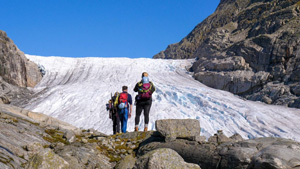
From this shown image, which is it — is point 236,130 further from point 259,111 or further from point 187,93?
point 187,93

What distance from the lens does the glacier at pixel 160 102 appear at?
82.8 feet

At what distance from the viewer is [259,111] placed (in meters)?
27.5

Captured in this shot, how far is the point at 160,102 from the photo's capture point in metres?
30.5

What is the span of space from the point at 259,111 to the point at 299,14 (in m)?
17.8

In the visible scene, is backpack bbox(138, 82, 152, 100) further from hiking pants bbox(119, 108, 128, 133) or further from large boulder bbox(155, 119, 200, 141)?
large boulder bbox(155, 119, 200, 141)

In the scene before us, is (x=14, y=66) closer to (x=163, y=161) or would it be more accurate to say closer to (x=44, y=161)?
(x=44, y=161)

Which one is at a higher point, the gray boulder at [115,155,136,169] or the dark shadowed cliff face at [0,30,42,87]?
the dark shadowed cliff face at [0,30,42,87]

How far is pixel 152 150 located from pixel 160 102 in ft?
80.1

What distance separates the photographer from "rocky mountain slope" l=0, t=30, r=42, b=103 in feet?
110

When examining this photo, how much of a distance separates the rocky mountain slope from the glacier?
171 centimetres

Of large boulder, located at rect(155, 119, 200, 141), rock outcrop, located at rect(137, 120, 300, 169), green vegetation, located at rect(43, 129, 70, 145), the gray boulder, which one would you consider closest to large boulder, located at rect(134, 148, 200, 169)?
rock outcrop, located at rect(137, 120, 300, 169)

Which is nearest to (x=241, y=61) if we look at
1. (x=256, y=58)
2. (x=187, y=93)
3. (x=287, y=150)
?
(x=256, y=58)

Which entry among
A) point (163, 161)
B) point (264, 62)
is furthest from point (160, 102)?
point (163, 161)

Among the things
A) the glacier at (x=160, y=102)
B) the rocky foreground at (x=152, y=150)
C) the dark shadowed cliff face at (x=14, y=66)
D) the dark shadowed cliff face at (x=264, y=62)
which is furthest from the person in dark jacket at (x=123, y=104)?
the dark shadowed cliff face at (x=14, y=66)
